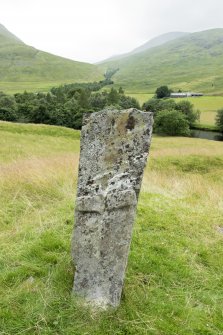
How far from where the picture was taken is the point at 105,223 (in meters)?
4.71

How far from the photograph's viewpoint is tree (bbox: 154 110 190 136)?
72.1 meters

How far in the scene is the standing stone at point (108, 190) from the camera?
4691mm

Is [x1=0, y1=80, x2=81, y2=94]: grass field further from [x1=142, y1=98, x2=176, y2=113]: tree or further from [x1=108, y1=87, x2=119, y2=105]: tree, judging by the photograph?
[x1=142, y1=98, x2=176, y2=113]: tree

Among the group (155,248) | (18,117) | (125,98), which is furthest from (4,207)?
(125,98)

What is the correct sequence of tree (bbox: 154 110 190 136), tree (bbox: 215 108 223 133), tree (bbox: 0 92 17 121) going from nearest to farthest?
tree (bbox: 0 92 17 121) < tree (bbox: 154 110 190 136) < tree (bbox: 215 108 223 133)

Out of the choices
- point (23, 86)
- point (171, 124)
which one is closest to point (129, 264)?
point (171, 124)

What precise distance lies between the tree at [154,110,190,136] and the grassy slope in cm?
6239

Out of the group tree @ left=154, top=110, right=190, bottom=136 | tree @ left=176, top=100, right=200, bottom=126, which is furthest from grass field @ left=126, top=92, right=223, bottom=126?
tree @ left=154, top=110, right=190, bottom=136

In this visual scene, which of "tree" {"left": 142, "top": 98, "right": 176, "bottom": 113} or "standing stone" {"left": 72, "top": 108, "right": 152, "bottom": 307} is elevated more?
"standing stone" {"left": 72, "top": 108, "right": 152, "bottom": 307}

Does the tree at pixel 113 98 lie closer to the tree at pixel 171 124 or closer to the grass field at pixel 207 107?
the tree at pixel 171 124

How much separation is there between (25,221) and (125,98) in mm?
89446

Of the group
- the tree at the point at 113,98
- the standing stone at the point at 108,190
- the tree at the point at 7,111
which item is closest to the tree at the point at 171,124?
the tree at the point at 113,98

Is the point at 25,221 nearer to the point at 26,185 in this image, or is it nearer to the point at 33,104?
the point at 26,185

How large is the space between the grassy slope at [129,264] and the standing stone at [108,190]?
1.60ft
